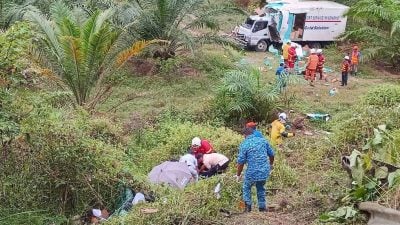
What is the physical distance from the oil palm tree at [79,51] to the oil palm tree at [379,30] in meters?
8.72

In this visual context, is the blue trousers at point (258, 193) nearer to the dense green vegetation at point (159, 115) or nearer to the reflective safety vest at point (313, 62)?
the dense green vegetation at point (159, 115)

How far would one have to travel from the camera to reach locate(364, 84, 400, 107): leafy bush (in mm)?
11297

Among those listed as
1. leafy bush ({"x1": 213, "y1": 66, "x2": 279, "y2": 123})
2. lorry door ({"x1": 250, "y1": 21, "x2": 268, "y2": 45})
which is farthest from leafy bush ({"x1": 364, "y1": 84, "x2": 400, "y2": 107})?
lorry door ({"x1": 250, "y1": 21, "x2": 268, "y2": 45})

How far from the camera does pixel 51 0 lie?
15336mm

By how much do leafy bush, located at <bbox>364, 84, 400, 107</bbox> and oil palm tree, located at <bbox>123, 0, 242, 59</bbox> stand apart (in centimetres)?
450

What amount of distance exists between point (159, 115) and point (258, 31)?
801cm

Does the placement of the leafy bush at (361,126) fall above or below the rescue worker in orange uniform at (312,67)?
above

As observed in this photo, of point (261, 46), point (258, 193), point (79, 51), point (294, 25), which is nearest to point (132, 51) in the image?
point (79, 51)

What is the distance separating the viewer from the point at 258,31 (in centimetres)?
1897

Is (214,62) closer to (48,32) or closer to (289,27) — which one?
(289,27)

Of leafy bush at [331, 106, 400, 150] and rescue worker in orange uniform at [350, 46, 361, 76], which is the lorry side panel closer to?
rescue worker in orange uniform at [350, 46, 361, 76]

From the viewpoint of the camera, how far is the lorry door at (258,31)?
18.9 m

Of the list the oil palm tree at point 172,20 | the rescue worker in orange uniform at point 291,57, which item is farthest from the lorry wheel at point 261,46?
the oil palm tree at point 172,20

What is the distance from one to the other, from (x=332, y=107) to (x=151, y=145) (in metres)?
4.63
